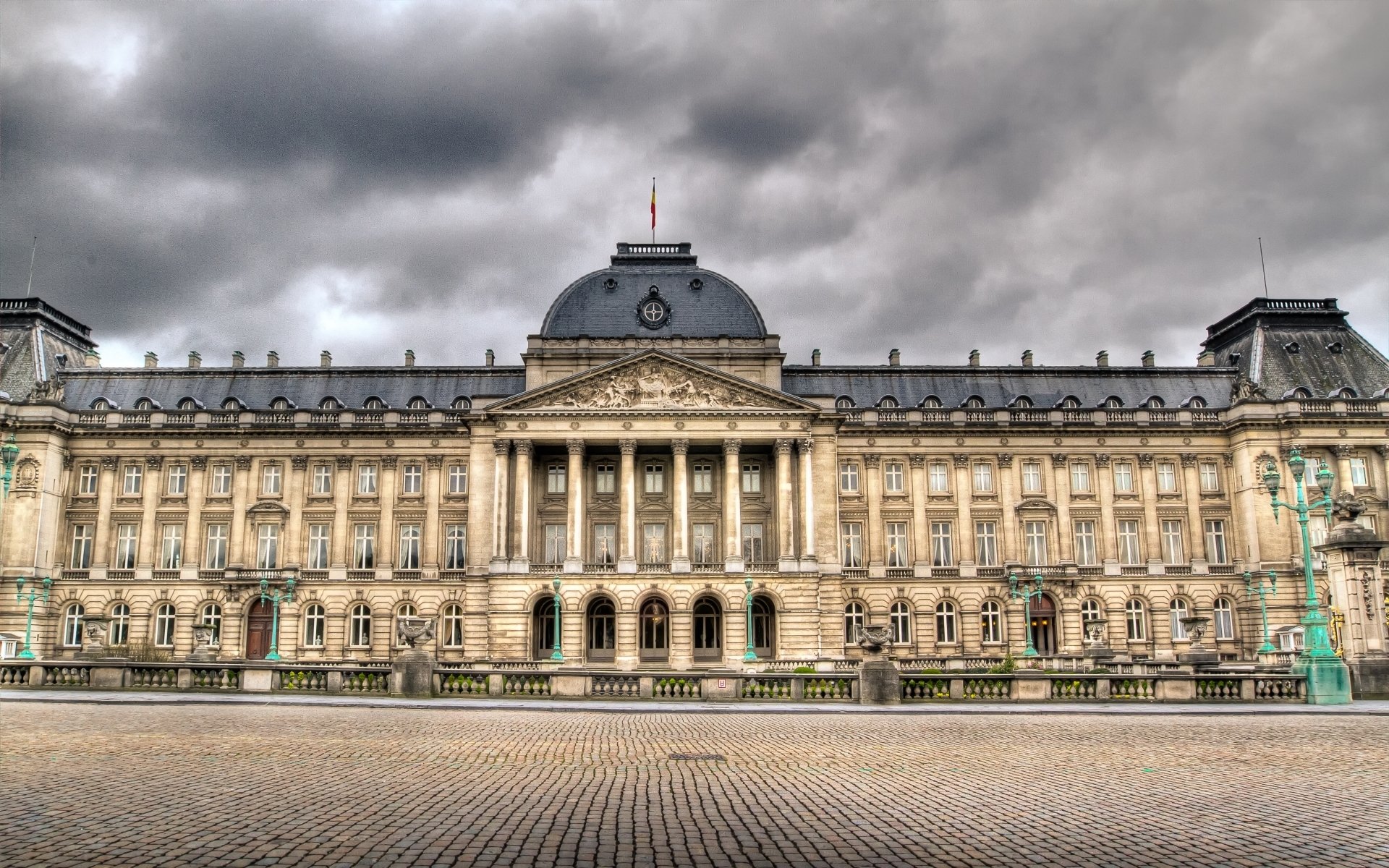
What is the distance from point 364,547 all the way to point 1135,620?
45.9 m

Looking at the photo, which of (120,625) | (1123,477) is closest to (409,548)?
Answer: (120,625)

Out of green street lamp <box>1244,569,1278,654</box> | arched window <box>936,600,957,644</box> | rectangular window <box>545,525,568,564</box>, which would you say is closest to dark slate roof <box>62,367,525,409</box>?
rectangular window <box>545,525,568,564</box>

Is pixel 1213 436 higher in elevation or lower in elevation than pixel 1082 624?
higher

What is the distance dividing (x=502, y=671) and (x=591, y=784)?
19.5 m

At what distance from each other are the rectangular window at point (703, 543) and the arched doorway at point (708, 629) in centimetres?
278

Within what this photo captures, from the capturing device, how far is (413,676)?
105 ft

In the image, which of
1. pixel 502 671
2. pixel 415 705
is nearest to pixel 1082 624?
pixel 502 671

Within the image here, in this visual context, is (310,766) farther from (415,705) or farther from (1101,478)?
(1101,478)

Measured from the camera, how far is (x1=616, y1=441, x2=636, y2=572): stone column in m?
59.1

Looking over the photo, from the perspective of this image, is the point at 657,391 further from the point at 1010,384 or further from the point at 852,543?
the point at 1010,384

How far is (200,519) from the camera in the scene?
63688 millimetres

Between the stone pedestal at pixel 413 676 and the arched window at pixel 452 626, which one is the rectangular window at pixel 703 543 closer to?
the arched window at pixel 452 626

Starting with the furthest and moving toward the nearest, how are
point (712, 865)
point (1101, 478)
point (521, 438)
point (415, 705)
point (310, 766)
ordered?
point (1101, 478)
point (521, 438)
point (415, 705)
point (310, 766)
point (712, 865)

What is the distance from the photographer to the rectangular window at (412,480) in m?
64.4
